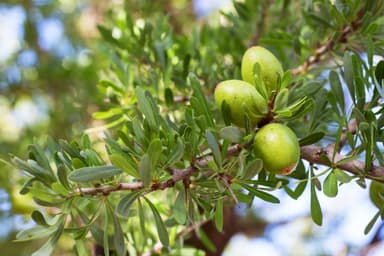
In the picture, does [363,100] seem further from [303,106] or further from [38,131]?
[38,131]

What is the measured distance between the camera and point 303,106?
526 mm

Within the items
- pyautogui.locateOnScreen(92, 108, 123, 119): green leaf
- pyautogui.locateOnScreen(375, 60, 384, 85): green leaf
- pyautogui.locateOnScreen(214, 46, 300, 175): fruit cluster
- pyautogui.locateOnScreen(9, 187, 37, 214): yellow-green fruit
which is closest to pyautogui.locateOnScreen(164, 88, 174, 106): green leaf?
pyautogui.locateOnScreen(92, 108, 123, 119): green leaf

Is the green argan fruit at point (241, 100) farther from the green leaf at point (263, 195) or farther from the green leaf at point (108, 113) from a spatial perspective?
the green leaf at point (108, 113)

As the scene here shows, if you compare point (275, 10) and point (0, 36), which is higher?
point (0, 36)

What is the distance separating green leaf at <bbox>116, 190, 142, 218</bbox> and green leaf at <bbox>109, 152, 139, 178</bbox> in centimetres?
2

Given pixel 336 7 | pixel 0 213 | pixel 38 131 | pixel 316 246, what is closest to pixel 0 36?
pixel 38 131

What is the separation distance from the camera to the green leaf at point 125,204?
483 millimetres

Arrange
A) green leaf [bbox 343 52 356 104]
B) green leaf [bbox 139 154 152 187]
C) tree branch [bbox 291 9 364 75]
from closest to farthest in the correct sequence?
green leaf [bbox 139 154 152 187] → green leaf [bbox 343 52 356 104] → tree branch [bbox 291 9 364 75]

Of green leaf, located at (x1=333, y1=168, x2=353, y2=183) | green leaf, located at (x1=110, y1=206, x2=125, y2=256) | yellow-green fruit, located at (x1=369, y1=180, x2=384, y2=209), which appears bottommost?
yellow-green fruit, located at (x1=369, y1=180, x2=384, y2=209)

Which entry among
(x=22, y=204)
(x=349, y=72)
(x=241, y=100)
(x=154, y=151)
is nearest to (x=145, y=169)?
(x=154, y=151)

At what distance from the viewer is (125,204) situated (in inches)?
19.4

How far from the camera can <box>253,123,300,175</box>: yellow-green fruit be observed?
1.60 feet

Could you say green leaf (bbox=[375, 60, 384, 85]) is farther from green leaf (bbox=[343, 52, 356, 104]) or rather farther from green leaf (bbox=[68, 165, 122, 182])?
green leaf (bbox=[68, 165, 122, 182])

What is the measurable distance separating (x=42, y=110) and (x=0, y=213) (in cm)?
61
